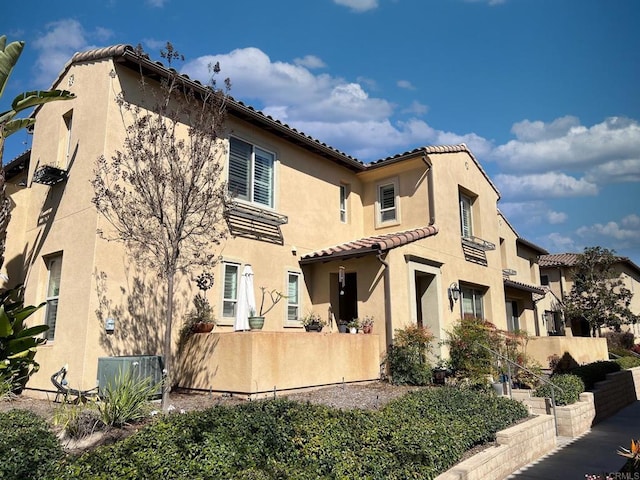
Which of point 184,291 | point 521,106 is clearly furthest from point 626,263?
point 184,291

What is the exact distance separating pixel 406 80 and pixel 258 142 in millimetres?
4609

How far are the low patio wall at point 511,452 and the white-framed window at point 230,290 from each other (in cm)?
702

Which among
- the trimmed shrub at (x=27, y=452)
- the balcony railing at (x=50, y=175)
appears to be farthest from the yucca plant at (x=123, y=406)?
the balcony railing at (x=50, y=175)

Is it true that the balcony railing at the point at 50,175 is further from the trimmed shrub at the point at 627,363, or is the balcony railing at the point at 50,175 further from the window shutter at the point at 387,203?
the trimmed shrub at the point at 627,363

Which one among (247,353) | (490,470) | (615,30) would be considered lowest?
(490,470)

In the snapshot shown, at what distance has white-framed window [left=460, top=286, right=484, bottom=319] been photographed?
59.5 ft

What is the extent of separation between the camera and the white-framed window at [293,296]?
1389 centimetres

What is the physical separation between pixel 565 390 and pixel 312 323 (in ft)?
21.7

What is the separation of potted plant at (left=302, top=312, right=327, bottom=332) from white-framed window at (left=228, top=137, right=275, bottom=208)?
3.51 metres

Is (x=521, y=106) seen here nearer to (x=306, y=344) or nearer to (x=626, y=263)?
(x=306, y=344)

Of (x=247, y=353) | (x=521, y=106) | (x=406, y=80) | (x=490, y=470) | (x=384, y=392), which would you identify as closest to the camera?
(x=490, y=470)

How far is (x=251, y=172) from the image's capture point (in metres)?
13.4

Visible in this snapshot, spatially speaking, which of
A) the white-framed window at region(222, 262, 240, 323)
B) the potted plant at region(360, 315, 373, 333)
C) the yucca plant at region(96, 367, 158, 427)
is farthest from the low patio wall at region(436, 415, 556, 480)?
the white-framed window at region(222, 262, 240, 323)

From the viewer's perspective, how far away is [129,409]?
699 centimetres
